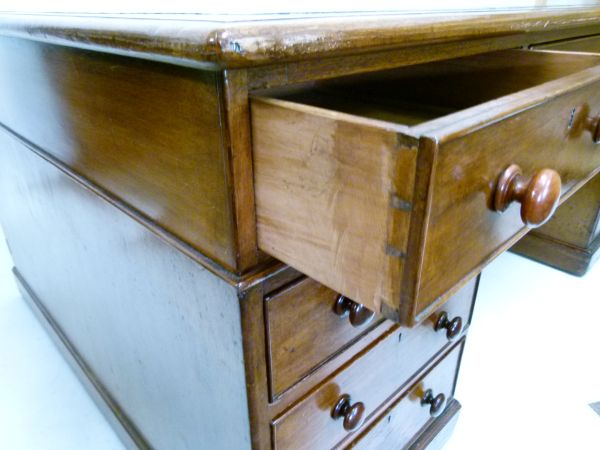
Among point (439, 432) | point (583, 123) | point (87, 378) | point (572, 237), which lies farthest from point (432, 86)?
point (572, 237)

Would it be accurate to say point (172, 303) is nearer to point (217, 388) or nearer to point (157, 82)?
point (217, 388)

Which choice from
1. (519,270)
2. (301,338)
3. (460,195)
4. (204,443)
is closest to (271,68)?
(460,195)

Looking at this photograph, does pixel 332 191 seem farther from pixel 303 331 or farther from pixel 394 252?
pixel 303 331

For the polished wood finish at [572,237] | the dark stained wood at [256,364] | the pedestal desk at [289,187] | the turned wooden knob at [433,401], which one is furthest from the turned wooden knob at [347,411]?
the polished wood finish at [572,237]

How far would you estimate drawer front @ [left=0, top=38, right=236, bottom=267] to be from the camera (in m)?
0.38

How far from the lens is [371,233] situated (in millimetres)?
310

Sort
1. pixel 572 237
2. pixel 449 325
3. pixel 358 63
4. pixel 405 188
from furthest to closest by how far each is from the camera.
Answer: pixel 572 237 → pixel 449 325 → pixel 358 63 → pixel 405 188

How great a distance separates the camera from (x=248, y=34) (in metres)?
0.31

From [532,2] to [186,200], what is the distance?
77 cm

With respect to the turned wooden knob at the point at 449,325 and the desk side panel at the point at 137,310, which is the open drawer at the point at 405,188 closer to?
the desk side panel at the point at 137,310

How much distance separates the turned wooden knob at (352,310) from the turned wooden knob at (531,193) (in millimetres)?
201

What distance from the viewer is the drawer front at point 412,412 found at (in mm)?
702

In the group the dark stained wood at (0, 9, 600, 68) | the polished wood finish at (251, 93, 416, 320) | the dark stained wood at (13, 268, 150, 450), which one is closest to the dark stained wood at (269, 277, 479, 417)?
the polished wood finish at (251, 93, 416, 320)

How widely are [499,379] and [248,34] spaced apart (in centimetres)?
106
